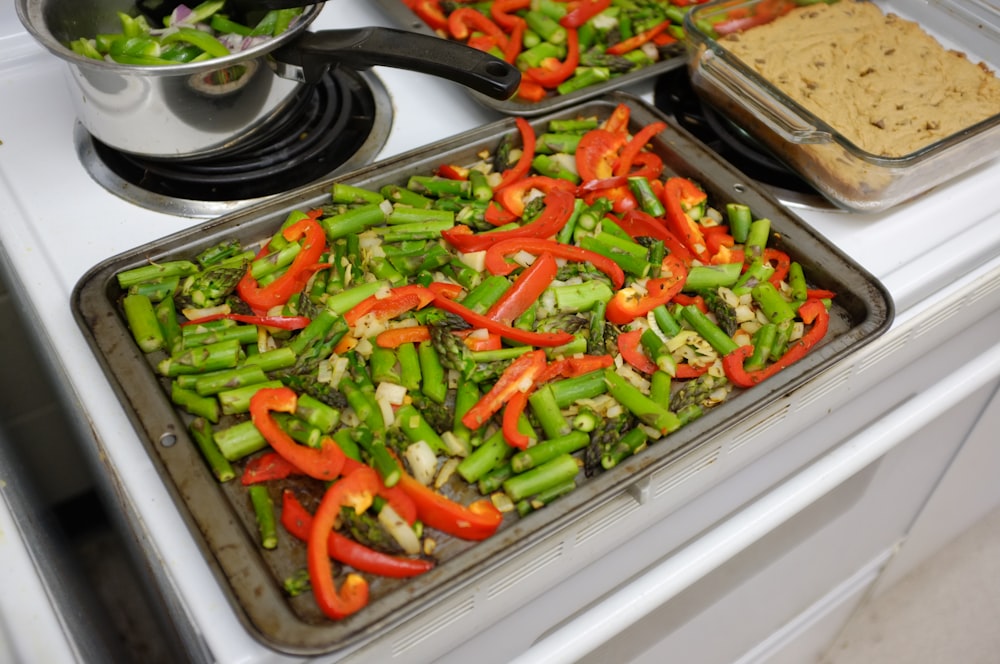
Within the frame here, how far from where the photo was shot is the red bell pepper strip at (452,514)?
2.87 ft

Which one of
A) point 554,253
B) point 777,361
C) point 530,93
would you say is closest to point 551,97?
point 530,93

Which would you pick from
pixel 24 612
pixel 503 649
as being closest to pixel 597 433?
pixel 503 649

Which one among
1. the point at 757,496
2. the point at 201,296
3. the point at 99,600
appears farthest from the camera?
the point at 99,600

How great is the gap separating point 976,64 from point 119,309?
142cm

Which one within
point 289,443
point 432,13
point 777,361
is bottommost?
point 777,361

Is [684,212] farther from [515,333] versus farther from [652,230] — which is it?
[515,333]

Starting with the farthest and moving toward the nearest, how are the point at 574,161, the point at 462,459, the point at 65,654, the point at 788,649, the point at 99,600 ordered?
1. the point at 99,600
2. the point at 788,649
3. the point at 574,161
4. the point at 462,459
5. the point at 65,654

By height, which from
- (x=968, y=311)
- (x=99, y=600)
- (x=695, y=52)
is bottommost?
(x=99, y=600)

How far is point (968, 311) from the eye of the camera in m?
1.24

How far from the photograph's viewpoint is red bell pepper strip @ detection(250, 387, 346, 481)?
91 centimetres

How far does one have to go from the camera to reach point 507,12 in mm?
1605

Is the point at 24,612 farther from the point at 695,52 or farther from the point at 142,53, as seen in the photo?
the point at 695,52

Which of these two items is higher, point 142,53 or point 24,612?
point 142,53

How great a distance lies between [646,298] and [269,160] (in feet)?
2.04
